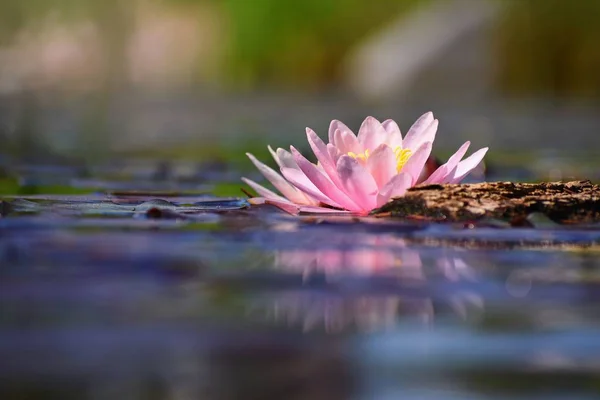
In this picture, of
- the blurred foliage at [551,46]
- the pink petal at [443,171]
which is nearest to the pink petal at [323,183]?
the pink petal at [443,171]

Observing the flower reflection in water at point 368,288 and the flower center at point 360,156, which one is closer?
the flower reflection in water at point 368,288

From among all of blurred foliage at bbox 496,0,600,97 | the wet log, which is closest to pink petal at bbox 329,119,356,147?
the wet log

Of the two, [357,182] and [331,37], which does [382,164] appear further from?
[331,37]

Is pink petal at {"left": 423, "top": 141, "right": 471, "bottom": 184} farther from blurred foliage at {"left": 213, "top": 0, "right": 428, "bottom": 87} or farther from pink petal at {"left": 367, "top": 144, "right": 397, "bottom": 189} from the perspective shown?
blurred foliage at {"left": 213, "top": 0, "right": 428, "bottom": 87}

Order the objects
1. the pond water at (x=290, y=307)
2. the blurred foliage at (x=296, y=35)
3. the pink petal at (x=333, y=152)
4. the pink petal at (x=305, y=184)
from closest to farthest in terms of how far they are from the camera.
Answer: the pond water at (x=290, y=307)
the pink petal at (x=333, y=152)
the pink petal at (x=305, y=184)
the blurred foliage at (x=296, y=35)

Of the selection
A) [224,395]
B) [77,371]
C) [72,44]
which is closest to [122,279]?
[77,371]

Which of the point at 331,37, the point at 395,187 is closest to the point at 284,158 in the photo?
the point at 395,187

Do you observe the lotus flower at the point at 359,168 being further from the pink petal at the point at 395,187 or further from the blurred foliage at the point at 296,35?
the blurred foliage at the point at 296,35
